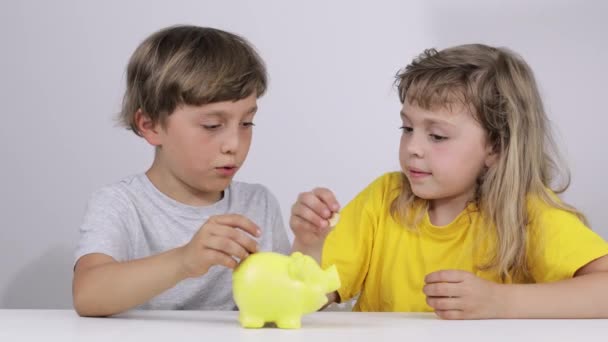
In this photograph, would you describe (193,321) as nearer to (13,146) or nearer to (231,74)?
(231,74)

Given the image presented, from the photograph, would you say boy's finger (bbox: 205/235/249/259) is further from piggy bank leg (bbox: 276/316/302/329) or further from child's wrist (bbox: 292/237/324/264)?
child's wrist (bbox: 292/237/324/264)

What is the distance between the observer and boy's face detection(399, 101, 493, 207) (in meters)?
1.55

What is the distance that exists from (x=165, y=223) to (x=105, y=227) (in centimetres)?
17

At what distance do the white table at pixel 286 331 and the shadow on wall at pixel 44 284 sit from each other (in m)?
0.91

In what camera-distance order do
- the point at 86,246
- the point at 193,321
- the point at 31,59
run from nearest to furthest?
the point at 193,321
the point at 86,246
the point at 31,59

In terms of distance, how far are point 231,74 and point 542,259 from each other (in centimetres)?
55

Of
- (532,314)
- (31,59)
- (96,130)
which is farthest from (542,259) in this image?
(31,59)

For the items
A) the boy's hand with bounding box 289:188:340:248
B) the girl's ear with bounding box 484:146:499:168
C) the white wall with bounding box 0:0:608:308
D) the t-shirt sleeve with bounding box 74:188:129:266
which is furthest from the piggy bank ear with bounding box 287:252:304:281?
the white wall with bounding box 0:0:608:308

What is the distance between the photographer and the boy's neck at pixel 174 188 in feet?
5.35

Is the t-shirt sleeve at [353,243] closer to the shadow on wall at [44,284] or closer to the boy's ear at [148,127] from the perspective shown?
the boy's ear at [148,127]

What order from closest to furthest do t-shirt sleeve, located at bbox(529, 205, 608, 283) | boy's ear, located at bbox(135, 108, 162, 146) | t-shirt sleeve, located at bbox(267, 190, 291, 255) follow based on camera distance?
t-shirt sleeve, located at bbox(529, 205, 608, 283) < boy's ear, located at bbox(135, 108, 162, 146) < t-shirt sleeve, located at bbox(267, 190, 291, 255)

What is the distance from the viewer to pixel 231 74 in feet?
4.99

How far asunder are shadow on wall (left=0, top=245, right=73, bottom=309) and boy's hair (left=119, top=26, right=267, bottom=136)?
750mm

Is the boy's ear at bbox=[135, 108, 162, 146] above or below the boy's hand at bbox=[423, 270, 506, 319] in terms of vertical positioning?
above
